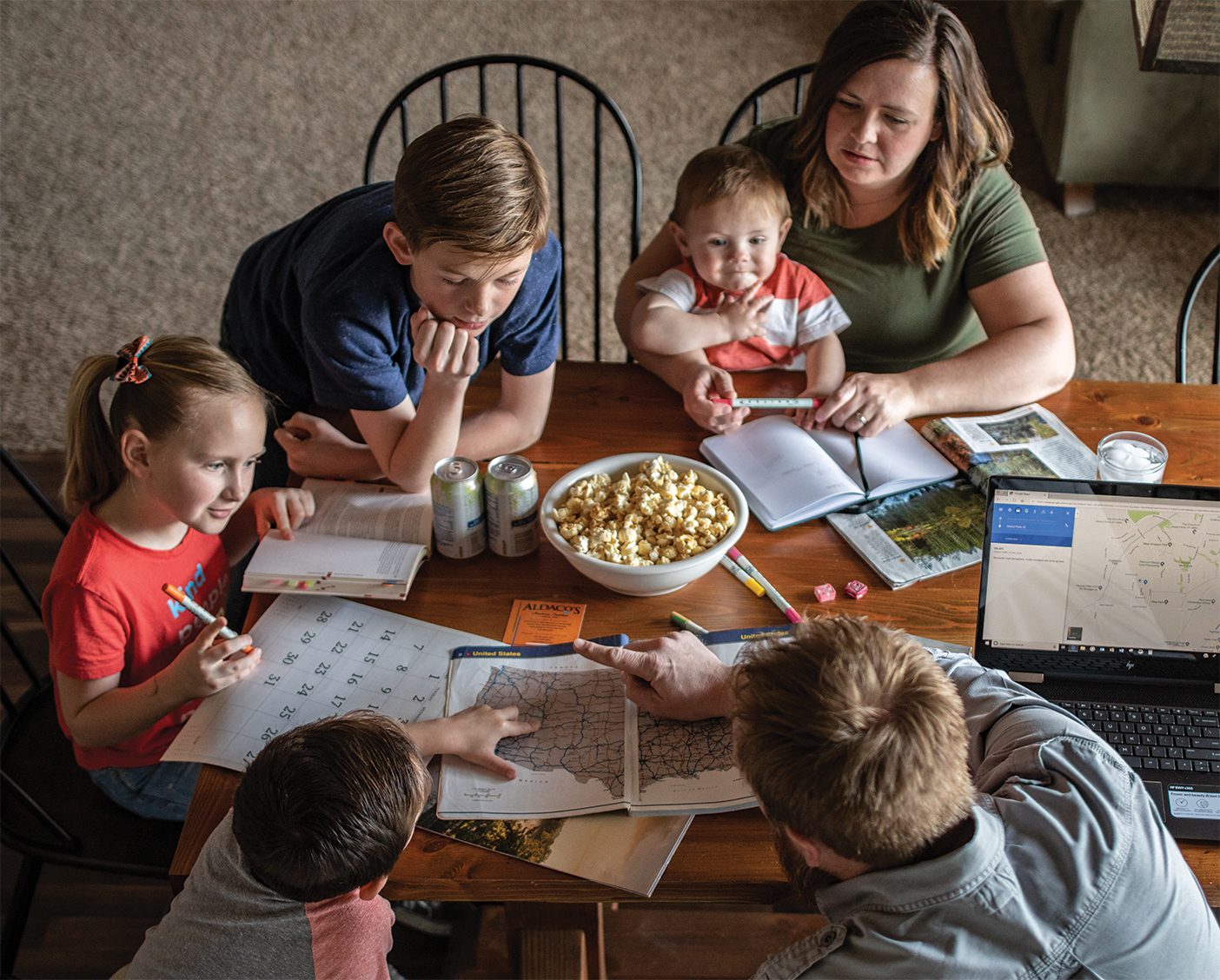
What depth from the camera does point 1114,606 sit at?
134 cm

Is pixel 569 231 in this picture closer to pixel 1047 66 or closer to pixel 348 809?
pixel 1047 66

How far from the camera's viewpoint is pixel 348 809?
Answer: 1.07 metres

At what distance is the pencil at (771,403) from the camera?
1.74m

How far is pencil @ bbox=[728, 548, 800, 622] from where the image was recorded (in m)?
1.46

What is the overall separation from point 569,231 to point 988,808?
9.66 feet

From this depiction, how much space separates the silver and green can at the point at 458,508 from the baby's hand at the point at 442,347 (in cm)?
13

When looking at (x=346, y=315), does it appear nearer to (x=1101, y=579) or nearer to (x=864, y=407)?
(x=864, y=407)

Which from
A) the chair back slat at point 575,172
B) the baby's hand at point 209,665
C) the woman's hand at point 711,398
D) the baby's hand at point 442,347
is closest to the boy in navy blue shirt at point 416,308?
the baby's hand at point 442,347

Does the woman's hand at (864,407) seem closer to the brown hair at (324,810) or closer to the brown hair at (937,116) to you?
the brown hair at (937,116)

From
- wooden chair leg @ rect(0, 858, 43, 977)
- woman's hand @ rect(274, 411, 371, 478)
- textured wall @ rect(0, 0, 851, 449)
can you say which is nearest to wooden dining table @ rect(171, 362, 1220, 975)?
woman's hand @ rect(274, 411, 371, 478)

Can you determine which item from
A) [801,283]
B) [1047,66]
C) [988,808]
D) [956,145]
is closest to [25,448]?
[801,283]

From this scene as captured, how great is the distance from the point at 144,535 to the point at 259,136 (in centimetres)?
298

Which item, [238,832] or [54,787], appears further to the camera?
[54,787]

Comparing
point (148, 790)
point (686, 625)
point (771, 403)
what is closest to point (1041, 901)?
point (686, 625)
